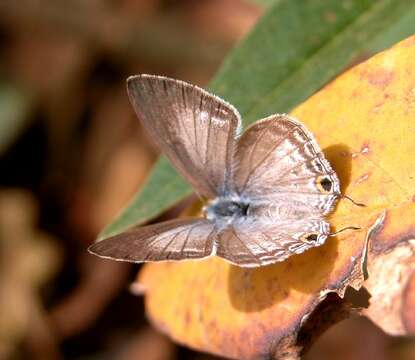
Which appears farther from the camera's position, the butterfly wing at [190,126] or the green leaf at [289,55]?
the green leaf at [289,55]

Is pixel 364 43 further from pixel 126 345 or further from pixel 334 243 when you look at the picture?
pixel 126 345

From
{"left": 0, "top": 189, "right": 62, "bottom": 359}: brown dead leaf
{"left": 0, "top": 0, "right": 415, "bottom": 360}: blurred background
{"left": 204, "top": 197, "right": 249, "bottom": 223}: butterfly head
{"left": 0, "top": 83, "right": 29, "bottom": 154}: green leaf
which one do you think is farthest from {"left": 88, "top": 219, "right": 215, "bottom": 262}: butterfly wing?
{"left": 0, "top": 83, "right": 29, "bottom": 154}: green leaf

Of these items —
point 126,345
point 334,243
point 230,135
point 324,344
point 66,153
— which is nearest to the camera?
point 334,243

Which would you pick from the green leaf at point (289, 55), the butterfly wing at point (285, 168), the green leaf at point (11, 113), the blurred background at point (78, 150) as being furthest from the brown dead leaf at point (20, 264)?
the butterfly wing at point (285, 168)

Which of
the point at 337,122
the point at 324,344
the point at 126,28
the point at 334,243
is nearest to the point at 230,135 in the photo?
the point at 337,122

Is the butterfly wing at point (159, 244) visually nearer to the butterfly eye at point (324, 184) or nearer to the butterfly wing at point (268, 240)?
the butterfly wing at point (268, 240)

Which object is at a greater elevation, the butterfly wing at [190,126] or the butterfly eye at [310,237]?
the butterfly wing at [190,126]

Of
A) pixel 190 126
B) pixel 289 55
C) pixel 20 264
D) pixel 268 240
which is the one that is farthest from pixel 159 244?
pixel 20 264
